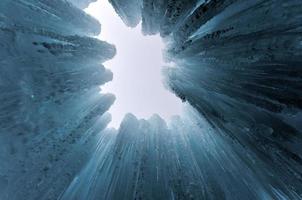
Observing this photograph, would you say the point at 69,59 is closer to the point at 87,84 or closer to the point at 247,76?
the point at 87,84

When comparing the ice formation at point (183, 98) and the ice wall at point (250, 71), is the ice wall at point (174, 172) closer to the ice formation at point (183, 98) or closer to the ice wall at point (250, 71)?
the ice formation at point (183, 98)

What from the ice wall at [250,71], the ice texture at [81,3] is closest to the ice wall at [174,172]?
the ice wall at [250,71]

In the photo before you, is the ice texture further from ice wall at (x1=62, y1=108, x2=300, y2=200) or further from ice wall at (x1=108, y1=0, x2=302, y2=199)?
ice wall at (x1=62, y1=108, x2=300, y2=200)

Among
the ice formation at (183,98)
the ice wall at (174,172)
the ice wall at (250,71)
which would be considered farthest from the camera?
the ice wall at (174,172)

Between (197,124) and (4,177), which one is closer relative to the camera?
(4,177)

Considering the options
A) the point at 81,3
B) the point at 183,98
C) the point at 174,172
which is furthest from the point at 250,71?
the point at 81,3

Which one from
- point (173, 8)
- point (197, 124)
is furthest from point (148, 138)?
point (173, 8)

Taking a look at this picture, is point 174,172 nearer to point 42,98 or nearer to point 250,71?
point 250,71
